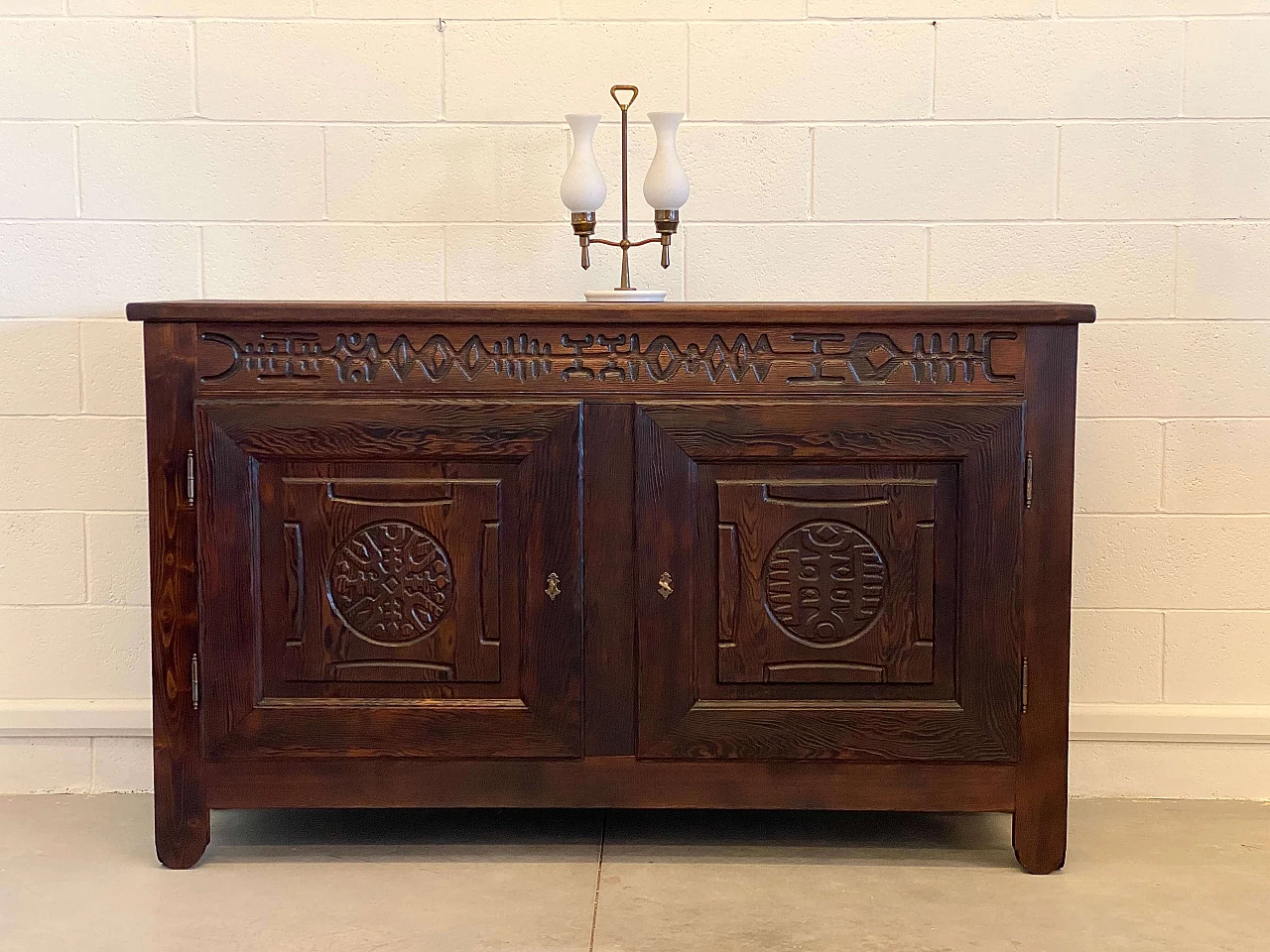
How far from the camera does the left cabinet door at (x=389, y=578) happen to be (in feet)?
6.78

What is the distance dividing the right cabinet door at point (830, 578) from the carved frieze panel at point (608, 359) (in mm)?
49

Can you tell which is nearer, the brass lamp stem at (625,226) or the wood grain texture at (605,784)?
the wood grain texture at (605,784)

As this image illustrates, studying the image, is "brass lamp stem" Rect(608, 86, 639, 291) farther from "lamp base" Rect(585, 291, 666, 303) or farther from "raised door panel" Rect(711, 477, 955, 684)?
"raised door panel" Rect(711, 477, 955, 684)

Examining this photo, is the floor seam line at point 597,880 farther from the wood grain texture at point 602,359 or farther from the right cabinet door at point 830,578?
the wood grain texture at point 602,359

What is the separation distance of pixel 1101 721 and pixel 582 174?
1521 mm

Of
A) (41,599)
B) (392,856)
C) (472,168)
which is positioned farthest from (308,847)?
(472,168)

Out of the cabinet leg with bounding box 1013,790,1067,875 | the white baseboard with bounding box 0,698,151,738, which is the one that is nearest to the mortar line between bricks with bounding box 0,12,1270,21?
the white baseboard with bounding box 0,698,151,738

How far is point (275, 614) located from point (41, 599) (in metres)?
0.81

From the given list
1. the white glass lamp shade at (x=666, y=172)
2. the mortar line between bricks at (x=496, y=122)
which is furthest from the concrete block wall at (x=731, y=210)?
the white glass lamp shade at (x=666, y=172)

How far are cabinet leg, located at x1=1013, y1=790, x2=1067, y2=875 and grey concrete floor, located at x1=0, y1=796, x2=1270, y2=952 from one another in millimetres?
33

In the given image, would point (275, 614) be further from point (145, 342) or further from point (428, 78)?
point (428, 78)

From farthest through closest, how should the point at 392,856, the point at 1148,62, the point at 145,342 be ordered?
the point at 1148,62, the point at 392,856, the point at 145,342

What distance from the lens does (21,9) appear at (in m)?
2.54

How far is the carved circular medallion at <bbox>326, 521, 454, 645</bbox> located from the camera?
2088 millimetres
